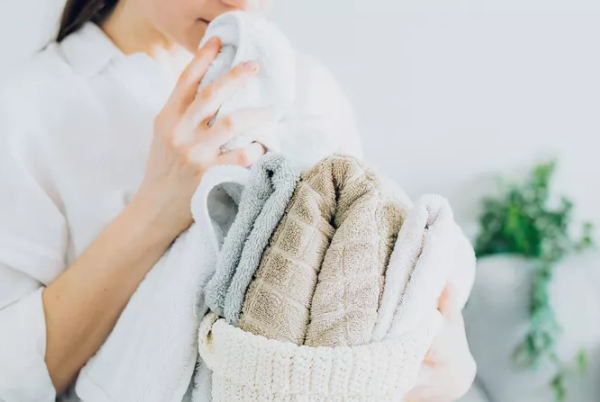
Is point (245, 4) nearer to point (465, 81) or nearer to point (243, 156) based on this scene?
point (243, 156)

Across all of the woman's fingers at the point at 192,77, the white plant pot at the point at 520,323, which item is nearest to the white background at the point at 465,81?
the white plant pot at the point at 520,323

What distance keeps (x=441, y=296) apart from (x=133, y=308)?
30cm

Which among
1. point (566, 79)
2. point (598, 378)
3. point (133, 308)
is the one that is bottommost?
point (598, 378)

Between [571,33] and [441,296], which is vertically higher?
[571,33]

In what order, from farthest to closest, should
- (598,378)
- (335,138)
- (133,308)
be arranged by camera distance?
1. (598,378)
2. (335,138)
3. (133,308)

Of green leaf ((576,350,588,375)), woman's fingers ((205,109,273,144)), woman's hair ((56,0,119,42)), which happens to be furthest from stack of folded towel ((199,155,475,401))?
green leaf ((576,350,588,375))

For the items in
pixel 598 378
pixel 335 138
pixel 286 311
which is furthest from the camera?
pixel 598 378

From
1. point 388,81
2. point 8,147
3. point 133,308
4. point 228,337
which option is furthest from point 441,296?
point 388,81

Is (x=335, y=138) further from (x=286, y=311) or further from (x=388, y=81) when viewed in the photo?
(x=388, y=81)

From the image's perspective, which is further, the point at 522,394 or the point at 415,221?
the point at 522,394

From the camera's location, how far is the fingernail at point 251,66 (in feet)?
1.96

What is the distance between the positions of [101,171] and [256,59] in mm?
253

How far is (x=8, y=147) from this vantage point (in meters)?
0.69

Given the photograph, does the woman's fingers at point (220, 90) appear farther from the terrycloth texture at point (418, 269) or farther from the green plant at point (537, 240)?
the green plant at point (537, 240)
